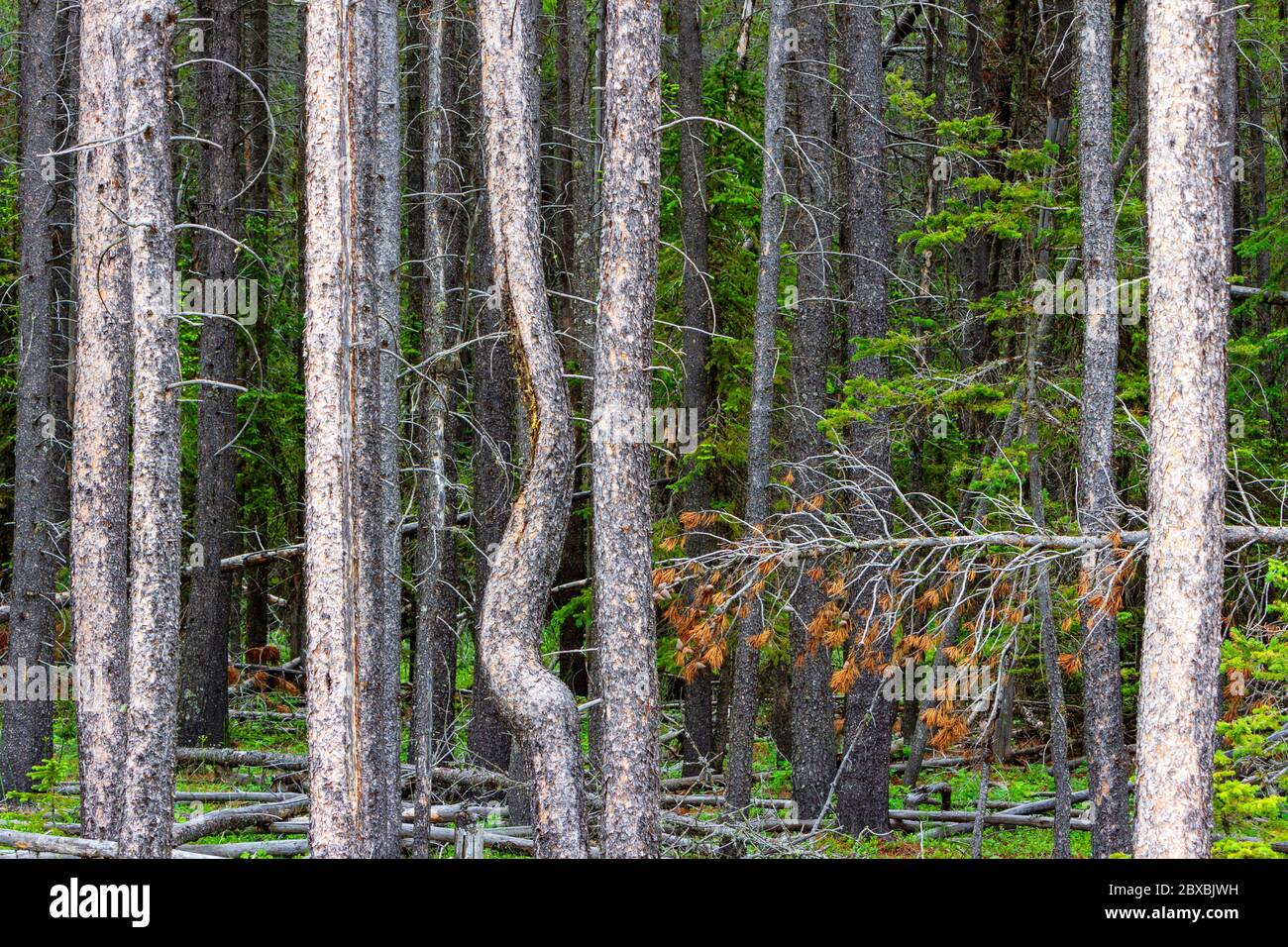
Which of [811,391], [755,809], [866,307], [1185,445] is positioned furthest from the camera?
[811,391]

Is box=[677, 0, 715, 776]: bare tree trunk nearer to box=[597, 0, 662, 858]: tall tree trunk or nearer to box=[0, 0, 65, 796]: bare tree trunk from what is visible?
box=[597, 0, 662, 858]: tall tree trunk

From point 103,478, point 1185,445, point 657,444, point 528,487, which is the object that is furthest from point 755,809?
point 103,478

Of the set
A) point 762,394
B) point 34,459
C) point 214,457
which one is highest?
point 762,394

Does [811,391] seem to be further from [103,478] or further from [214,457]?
[214,457]

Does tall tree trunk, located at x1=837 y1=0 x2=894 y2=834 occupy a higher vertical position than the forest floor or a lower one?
higher

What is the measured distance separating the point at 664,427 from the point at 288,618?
1415cm

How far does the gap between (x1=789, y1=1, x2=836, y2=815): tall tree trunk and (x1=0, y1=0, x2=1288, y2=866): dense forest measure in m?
0.06

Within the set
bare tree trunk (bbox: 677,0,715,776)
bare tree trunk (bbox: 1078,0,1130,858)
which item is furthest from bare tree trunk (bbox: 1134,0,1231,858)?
bare tree trunk (bbox: 677,0,715,776)

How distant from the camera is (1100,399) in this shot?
11.9m

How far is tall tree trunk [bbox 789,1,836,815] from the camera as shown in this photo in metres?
14.8

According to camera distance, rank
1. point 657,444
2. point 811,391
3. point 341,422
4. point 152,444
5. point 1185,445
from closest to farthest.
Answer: point 1185,445, point 341,422, point 152,444, point 811,391, point 657,444

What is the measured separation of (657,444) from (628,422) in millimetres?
7123

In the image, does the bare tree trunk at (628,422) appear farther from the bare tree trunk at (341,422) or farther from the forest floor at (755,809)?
the forest floor at (755,809)
